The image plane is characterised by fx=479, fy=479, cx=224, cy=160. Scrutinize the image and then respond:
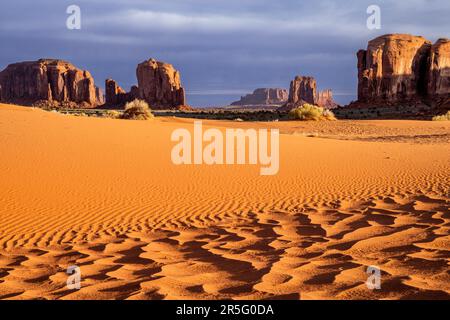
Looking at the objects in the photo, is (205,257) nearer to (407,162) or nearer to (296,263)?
(296,263)

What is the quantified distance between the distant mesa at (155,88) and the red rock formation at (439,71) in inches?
2384

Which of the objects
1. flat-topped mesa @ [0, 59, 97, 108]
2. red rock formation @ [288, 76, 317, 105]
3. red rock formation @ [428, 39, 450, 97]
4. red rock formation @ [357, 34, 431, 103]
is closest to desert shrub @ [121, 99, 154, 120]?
red rock formation @ [357, 34, 431, 103]

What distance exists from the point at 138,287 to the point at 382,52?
83.8 metres

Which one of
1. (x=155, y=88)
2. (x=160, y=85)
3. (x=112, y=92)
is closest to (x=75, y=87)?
(x=112, y=92)

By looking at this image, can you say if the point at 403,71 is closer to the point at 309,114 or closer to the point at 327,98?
the point at 309,114

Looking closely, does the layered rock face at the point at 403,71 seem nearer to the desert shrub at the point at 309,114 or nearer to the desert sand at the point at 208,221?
the desert shrub at the point at 309,114

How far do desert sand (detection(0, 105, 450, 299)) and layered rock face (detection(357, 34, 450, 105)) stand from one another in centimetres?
6632

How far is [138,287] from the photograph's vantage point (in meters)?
4.56

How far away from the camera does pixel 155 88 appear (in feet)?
408

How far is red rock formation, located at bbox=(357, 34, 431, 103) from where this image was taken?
78.4m

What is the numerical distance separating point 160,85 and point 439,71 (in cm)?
6985

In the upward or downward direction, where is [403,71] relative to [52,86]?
downward

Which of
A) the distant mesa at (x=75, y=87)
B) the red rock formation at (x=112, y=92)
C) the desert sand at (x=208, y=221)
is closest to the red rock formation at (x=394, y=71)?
the distant mesa at (x=75, y=87)
